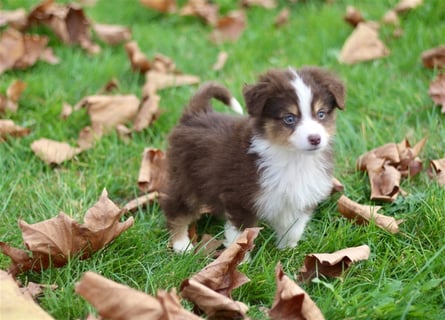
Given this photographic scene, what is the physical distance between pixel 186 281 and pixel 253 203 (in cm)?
84

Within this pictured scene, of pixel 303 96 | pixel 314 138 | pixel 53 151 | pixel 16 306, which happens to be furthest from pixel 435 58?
pixel 16 306

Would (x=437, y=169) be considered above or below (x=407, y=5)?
below

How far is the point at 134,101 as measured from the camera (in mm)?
5793

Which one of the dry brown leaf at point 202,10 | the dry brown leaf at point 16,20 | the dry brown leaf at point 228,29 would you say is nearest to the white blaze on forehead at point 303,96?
the dry brown leaf at point 228,29

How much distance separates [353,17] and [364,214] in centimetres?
331

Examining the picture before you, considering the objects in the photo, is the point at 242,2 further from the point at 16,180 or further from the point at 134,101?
the point at 16,180

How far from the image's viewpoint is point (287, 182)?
4020 mm

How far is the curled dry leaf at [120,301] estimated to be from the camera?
9.34 feet

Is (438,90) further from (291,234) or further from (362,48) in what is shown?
(291,234)

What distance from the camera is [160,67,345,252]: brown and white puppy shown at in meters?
3.85

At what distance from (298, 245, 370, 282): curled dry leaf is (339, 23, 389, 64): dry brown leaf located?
3092 millimetres

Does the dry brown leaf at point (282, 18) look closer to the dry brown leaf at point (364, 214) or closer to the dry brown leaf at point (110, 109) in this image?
the dry brown leaf at point (110, 109)

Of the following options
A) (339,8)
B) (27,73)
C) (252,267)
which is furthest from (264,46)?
(252,267)

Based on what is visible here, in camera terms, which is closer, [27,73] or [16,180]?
[16,180]
